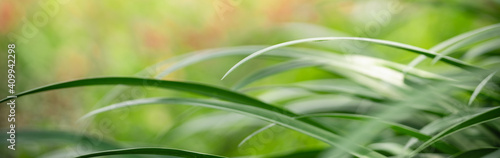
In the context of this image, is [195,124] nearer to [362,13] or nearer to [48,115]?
[362,13]

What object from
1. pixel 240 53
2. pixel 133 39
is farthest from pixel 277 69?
pixel 133 39

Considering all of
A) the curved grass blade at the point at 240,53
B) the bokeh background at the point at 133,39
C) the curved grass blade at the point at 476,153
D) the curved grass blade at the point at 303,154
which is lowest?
the curved grass blade at the point at 476,153

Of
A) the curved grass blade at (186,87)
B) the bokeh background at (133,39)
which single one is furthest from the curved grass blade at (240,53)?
the bokeh background at (133,39)

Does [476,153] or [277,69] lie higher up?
[277,69]

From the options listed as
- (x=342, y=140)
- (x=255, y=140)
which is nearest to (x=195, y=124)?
(x=255, y=140)

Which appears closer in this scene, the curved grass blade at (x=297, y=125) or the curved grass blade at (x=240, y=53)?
the curved grass blade at (x=297, y=125)

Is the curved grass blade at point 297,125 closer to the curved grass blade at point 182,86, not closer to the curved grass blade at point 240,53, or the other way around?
the curved grass blade at point 182,86

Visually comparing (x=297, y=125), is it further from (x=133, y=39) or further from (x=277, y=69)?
(x=133, y=39)

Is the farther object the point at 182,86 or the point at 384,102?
the point at 384,102
